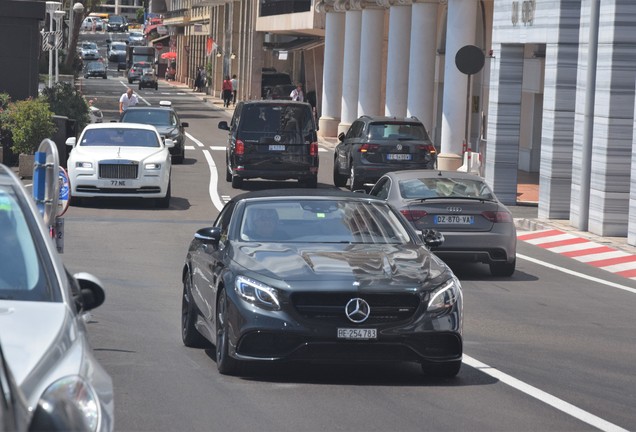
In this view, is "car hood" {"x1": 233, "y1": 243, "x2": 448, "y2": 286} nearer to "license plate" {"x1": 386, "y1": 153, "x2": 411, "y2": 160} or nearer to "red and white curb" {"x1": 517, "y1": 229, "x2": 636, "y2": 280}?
"red and white curb" {"x1": 517, "y1": 229, "x2": 636, "y2": 280}

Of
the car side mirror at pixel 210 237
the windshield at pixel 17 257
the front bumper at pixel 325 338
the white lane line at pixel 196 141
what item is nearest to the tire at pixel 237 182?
the white lane line at pixel 196 141

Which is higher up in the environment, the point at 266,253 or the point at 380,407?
the point at 266,253

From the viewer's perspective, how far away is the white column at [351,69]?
53541mm

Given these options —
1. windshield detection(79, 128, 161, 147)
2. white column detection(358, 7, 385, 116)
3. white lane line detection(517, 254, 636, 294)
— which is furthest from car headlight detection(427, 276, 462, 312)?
white column detection(358, 7, 385, 116)

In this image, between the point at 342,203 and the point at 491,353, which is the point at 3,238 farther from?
the point at 491,353

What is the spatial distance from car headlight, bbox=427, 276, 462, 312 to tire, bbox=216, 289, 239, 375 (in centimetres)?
150

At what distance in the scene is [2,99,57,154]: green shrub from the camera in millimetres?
31594

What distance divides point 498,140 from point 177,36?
116 metres

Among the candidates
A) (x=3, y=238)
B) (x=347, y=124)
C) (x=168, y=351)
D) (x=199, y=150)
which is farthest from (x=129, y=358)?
(x=347, y=124)

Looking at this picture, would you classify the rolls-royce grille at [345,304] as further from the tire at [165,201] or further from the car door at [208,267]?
the tire at [165,201]

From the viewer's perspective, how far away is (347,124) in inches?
2072

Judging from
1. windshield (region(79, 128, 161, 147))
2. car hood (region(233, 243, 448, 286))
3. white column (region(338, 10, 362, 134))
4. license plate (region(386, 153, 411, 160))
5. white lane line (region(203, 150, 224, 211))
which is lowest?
white lane line (region(203, 150, 224, 211))

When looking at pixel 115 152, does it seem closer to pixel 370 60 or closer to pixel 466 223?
pixel 466 223

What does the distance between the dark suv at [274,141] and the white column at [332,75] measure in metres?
24.9
